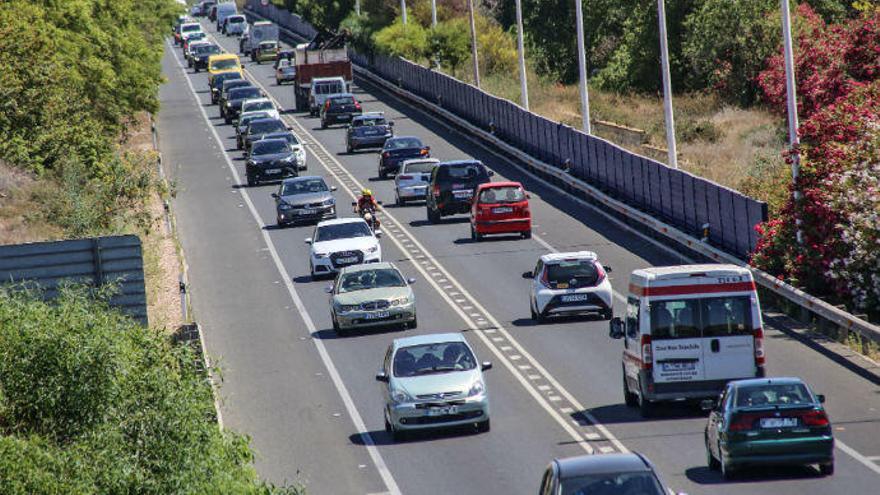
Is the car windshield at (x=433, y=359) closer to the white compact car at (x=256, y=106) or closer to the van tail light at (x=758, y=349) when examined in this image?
the van tail light at (x=758, y=349)

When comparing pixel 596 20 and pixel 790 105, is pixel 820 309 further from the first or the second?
pixel 596 20

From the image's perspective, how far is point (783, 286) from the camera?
3559 cm

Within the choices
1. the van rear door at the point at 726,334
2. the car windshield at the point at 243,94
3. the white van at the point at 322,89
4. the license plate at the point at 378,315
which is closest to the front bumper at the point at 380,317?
the license plate at the point at 378,315

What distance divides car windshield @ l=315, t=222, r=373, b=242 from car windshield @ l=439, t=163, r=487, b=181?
801 cm

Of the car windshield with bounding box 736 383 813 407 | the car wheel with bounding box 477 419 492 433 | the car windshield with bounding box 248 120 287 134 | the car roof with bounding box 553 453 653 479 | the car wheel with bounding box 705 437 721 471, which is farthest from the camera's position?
the car windshield with bounding box 248 120 287 134

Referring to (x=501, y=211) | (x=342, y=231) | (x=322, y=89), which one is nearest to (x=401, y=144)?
(x=501, y=211)

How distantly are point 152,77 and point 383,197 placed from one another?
2348 centimetres

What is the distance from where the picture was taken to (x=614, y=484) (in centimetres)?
1706

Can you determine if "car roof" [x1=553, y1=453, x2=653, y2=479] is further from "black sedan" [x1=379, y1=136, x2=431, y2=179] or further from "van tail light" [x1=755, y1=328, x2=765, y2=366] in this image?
"black sedan" [x1=379, y1=136, x2=431, y2=179]

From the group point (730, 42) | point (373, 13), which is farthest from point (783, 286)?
point (373, 13)

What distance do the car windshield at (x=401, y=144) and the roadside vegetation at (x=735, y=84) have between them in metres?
8.29

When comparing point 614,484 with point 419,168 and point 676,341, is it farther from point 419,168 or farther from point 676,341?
point 419,168

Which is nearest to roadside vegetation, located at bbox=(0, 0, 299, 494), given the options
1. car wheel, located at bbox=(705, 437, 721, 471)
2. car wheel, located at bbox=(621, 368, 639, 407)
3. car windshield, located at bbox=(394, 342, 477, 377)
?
car windshield, located at bbox=(394, 342, 477, 377)

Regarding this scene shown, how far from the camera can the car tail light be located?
70.7 feet
